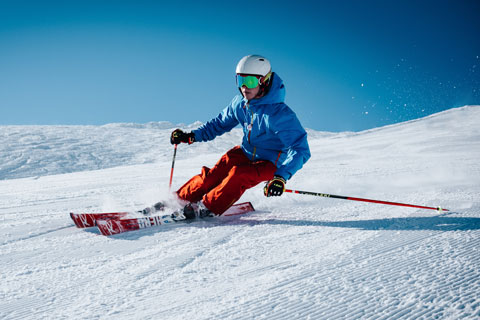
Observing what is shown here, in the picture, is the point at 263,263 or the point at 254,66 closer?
the point at 263,263

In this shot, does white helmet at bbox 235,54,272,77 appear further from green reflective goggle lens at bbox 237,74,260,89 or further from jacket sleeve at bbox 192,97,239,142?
jacket sleeve at bbox 192,97,239,142

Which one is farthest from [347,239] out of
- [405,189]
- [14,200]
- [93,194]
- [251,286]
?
[14,200]

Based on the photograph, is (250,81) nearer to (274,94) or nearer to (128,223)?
(274,94)

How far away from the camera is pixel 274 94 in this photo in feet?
10.8

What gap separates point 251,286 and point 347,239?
935 millimetres

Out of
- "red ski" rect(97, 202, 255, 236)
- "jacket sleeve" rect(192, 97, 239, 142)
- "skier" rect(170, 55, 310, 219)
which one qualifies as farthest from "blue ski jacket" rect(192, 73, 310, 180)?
"red ski" rect(97, 202, 255, 236)

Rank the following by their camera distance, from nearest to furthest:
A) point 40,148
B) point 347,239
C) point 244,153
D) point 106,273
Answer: point 106,273 → point 347,239 → point 244,153 → point 40,148

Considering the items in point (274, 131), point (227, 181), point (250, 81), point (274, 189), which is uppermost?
point (250, 81)

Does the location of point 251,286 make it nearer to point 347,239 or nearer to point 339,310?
point 339,310

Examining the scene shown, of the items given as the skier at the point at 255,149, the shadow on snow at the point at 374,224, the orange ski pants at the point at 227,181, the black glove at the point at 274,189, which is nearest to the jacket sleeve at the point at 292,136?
the skier at the point at 255,149

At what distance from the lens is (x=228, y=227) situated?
273 cm

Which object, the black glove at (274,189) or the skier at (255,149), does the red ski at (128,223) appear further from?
the black glove at (274,189)

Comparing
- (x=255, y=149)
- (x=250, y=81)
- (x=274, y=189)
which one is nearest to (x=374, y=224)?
(x=274, y=189)

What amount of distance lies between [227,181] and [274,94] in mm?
1008
